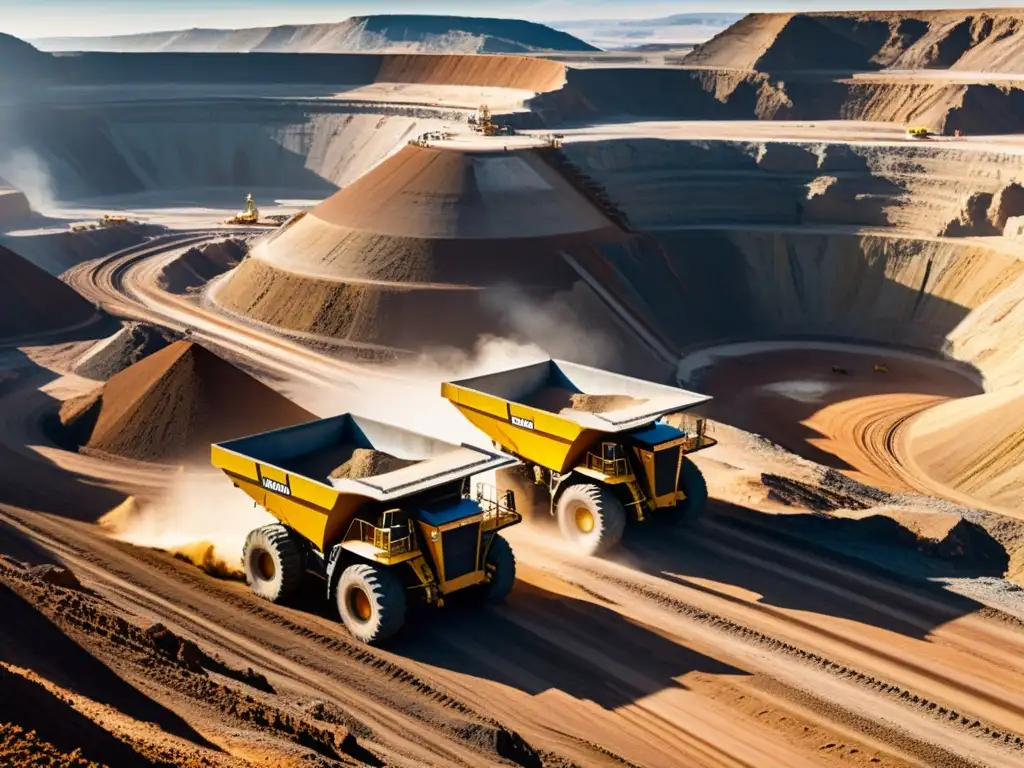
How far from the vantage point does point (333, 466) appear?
59.0ft

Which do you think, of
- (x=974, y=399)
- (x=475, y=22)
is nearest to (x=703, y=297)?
(x=974, y=399)

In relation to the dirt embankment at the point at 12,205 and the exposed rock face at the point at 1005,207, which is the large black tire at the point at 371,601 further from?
the dirt embankment at the point at 12,205

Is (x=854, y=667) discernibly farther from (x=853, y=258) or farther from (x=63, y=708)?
(x=853, y=258)

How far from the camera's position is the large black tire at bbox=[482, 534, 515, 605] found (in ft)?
55.6

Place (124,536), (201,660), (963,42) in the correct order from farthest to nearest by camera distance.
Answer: (963,42), (124,536), (201,660)

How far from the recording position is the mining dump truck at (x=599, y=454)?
19156 millimetres

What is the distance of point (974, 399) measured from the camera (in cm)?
3353

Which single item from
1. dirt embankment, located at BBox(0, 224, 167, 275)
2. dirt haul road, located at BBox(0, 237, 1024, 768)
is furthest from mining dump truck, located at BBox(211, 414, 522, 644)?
dirt embankment, located at BBox(0, 224, 167, 275)

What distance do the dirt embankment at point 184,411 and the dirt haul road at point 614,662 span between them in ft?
9.82

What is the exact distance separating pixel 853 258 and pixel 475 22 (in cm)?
14407

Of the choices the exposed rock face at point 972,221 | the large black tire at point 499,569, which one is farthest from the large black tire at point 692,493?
the exposed rock face at point 972,221

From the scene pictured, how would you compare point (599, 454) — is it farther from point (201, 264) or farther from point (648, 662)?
point (201, 264)

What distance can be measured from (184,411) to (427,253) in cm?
1583

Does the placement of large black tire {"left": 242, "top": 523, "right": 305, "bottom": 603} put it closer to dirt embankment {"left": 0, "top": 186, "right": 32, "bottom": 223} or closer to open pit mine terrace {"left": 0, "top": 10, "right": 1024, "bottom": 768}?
open pit mine terrace {"left": 0, "top": 10, "right": 1024, "bottom": 768}
